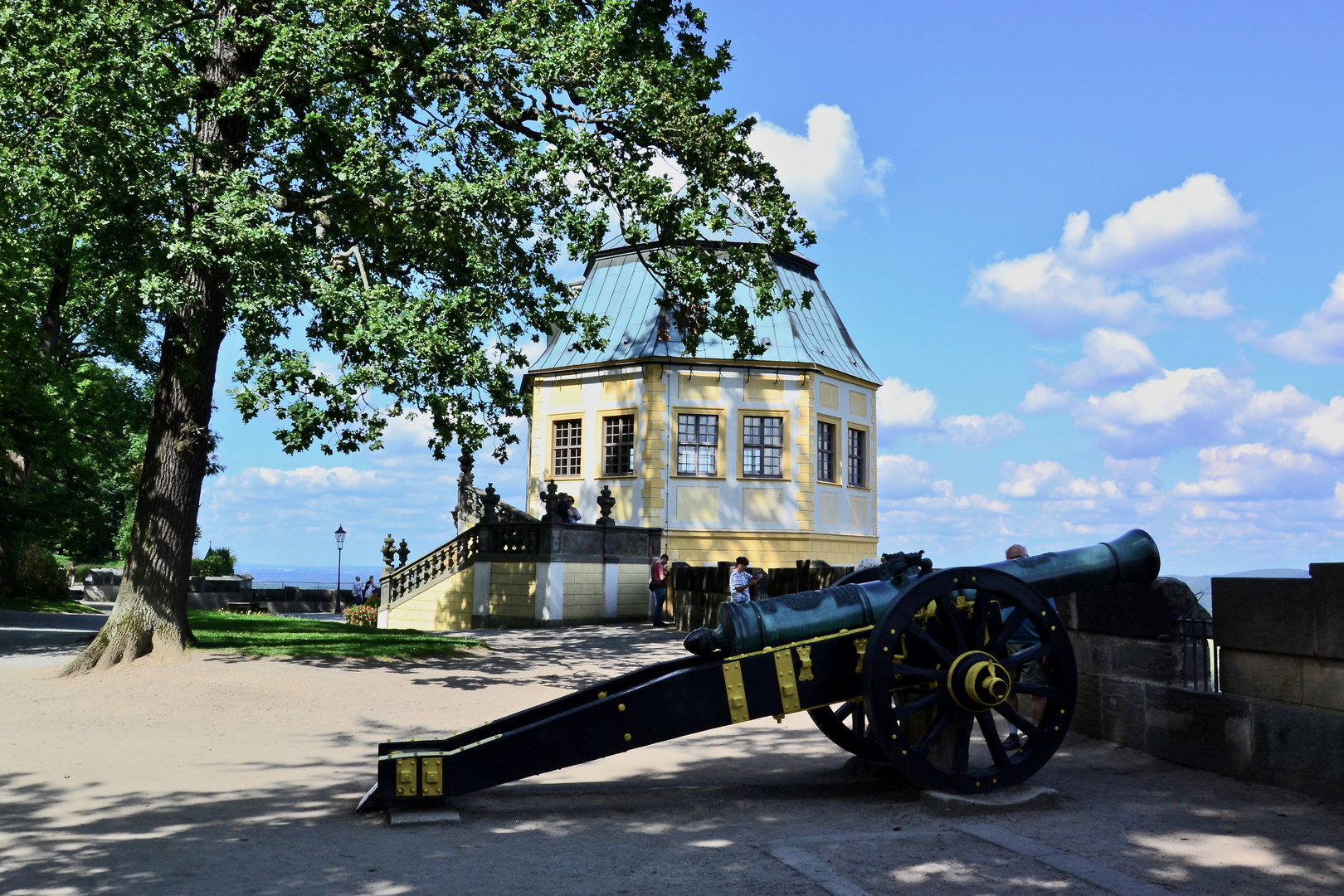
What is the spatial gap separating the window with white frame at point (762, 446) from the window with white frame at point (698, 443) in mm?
771

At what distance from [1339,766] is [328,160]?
45.8 feet

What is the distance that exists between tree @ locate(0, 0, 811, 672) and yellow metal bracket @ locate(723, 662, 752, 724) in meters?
7.81

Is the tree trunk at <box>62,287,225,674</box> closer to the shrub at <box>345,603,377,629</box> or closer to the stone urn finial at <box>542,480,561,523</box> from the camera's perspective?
the stone urn finial at <box>542,480,561,523</box>

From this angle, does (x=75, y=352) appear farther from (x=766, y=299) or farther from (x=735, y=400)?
(x=766, y=299)

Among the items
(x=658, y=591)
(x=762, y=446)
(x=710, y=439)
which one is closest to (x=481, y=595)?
(x=658, y=591)

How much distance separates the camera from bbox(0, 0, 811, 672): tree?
42.0 feet

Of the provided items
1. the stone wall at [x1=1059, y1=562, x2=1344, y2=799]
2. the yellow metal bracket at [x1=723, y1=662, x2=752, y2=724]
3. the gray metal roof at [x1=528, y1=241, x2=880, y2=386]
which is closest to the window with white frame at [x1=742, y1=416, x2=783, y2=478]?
the gray metal roof at [x1=528, y1=241, x2=880, y2=386]

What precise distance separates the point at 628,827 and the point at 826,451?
25870 mm

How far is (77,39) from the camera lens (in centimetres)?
1248

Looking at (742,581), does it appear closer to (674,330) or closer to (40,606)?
(674,330)

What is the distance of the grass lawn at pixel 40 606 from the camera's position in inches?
960

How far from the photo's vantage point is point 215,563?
41.1 meters

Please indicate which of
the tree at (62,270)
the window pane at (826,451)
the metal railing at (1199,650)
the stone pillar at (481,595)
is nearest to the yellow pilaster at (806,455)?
the window pane at (826,451)

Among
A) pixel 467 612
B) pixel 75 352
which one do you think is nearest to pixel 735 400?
pixel 467 612
